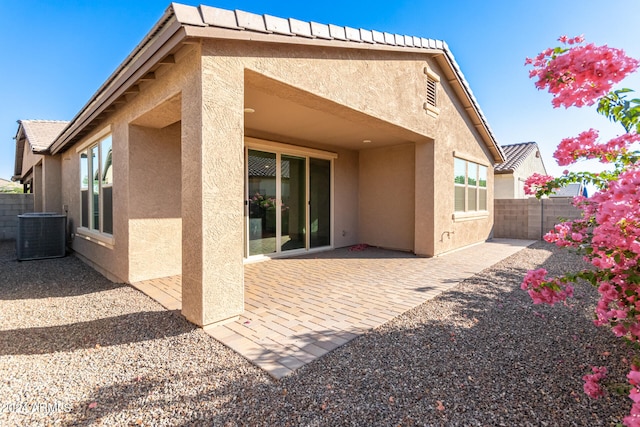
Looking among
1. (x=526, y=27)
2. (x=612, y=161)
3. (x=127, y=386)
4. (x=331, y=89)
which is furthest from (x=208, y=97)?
(x=526, y=27)

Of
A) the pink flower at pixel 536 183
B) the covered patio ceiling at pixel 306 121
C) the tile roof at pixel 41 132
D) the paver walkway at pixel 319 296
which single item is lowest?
the paver walkway at pixel 319 296

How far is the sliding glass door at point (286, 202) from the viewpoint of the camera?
759 centimetres

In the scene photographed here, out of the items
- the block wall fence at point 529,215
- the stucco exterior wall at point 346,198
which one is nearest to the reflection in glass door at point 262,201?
the stucco exterior wall at point 346,198

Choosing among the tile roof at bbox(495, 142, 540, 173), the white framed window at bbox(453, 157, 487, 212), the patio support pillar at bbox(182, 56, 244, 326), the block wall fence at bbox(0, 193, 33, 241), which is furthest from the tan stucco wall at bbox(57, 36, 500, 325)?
the tile roof at bbox(495, 142, 540, 173)

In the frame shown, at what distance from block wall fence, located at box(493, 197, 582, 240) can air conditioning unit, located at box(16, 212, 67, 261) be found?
16.0 meters

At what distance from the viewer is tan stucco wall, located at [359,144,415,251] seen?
30.6 feet

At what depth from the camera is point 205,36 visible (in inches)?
131

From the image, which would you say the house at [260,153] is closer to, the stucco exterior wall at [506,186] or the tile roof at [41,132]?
the tile roof at [41,132]

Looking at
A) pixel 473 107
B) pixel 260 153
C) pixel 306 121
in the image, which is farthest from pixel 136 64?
pixel 473 107

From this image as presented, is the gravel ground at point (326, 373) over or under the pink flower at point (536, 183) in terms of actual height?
under

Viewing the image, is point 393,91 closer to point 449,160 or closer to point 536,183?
point 449,160

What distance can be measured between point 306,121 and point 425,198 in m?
3.94

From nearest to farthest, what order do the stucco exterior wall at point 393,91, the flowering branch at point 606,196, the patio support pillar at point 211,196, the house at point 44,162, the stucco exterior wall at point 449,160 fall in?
the flowering branch at point 606,196 → the patio support pillar at point 211,196 → the stucco exterior wall at point 393,91 → the stucco exterior wall at point 449,160 → the house at point 44,162

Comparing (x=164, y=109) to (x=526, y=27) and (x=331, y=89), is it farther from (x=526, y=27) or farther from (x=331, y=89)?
(x=526, y=27)
